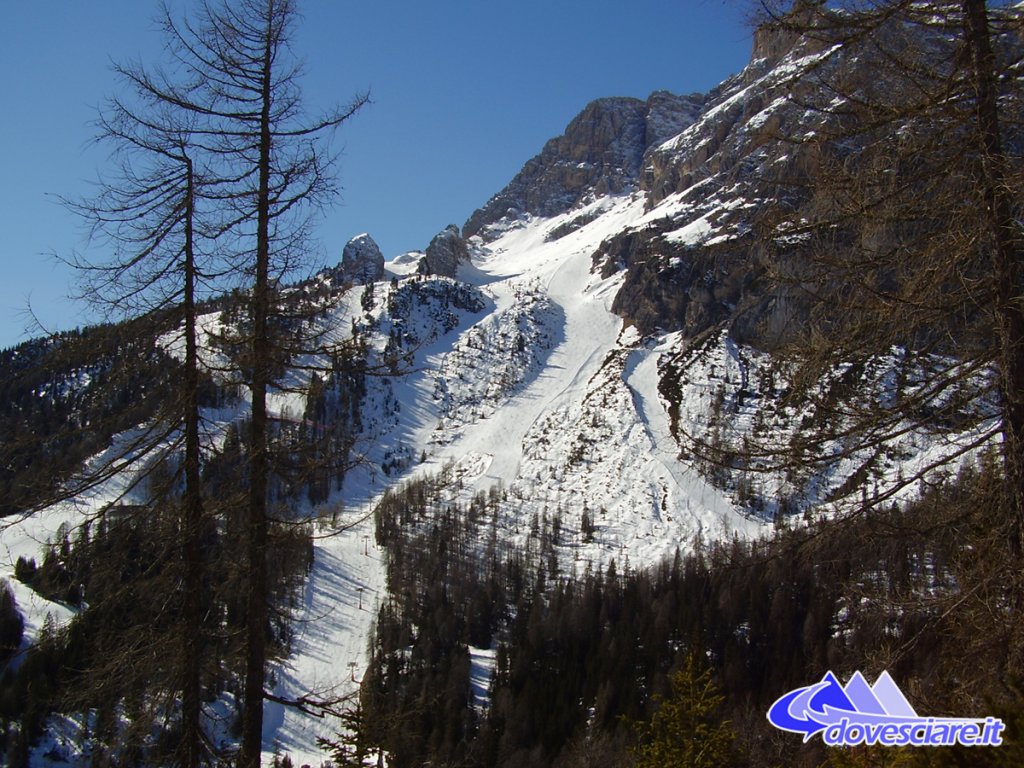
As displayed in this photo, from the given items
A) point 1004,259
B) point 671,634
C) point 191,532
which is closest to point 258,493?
point 191,532

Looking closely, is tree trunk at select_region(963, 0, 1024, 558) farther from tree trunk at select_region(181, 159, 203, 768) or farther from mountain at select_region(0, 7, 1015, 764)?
tree trunk at select_region(181, 159, 203, 768)

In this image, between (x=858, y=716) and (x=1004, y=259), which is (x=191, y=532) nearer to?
(x=858, y=716)

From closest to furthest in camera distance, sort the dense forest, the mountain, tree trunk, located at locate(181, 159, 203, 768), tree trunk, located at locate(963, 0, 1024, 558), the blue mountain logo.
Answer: the blue mountain logo → tree trunk, located at locate(963, 0, 1024, 558) → the dense forest → the mountain → tree trunk, located at locate(181, 159, 203, 768)

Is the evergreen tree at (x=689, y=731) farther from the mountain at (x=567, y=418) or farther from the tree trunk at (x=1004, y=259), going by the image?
the tree trunk at (x=1004, y=259)

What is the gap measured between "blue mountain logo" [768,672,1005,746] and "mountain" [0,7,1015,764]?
1.72 meters

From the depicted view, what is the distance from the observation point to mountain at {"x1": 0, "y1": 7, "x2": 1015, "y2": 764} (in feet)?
23.7

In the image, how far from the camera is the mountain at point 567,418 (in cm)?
724

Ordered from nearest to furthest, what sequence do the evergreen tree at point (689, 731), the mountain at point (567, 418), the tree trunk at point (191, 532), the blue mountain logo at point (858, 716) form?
the blue mountain logo at point (858, 716)
the mountain at point (567, 418)
the tree trunk at point (191, 532)
the evergreen tree at point (689, 731)

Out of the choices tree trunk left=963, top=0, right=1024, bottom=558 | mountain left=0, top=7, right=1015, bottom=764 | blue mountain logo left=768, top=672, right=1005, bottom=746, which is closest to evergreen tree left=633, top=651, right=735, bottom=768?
mountain left=0, top=7, right=1015, bottom=764

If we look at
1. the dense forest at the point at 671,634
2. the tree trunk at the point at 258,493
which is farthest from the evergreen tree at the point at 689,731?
the tree trunk at the point at 258,493

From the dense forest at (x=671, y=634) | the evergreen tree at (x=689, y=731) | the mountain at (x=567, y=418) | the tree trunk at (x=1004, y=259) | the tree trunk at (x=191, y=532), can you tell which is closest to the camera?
the tree trunk at (x=1004, y=259)

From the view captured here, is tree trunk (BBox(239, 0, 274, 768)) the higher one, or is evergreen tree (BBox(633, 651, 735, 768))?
tree trunk (BBox(239, 0, 274, 768))

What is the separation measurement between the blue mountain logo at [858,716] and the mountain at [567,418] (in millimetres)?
1718

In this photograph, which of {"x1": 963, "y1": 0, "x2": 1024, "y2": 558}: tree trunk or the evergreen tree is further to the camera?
the evergreen tree
